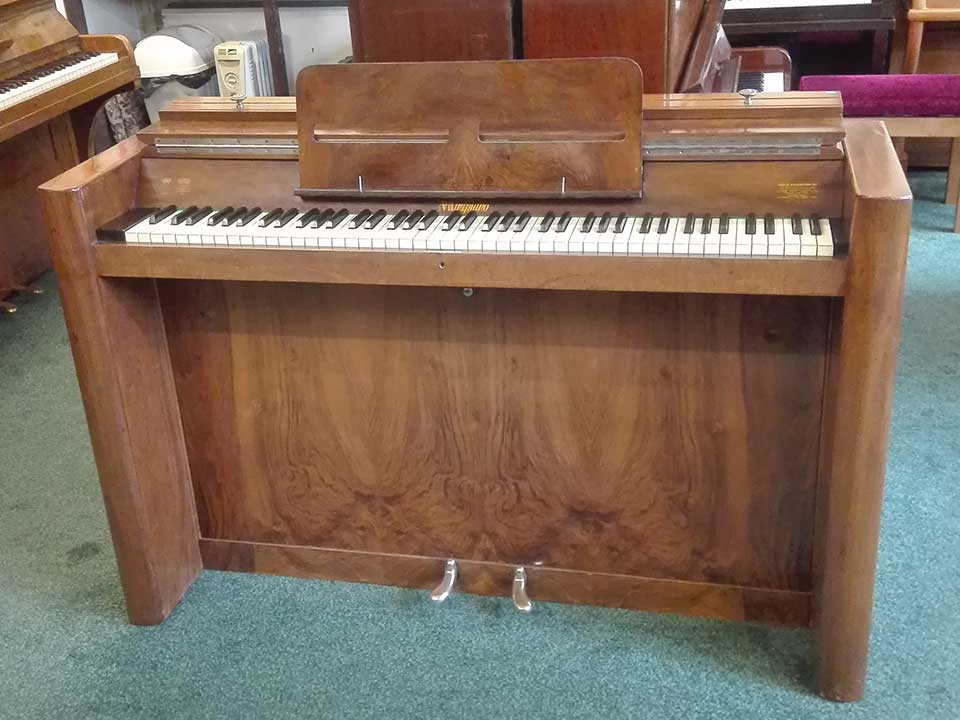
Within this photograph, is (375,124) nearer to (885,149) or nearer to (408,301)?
(408,301)

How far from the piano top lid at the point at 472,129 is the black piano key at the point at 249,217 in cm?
9

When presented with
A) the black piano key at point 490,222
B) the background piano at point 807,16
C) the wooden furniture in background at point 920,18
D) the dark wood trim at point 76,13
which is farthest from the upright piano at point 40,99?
the wooden furniture in background at point 920,18

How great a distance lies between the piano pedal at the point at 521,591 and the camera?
190 cm

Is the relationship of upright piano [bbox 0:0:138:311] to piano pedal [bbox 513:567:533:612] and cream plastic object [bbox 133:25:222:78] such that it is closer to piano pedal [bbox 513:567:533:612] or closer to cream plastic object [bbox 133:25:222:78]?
cream plastic object [bbox 133:25:222:78]

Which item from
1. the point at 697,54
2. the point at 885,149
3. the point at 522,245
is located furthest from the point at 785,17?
the point at 522,245

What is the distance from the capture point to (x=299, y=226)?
1678mm

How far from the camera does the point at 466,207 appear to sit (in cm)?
171

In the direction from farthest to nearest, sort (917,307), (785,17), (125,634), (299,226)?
(785,17)
(917,307)
(125,634)
(299,226)

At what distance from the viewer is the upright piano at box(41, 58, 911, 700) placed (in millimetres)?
1575

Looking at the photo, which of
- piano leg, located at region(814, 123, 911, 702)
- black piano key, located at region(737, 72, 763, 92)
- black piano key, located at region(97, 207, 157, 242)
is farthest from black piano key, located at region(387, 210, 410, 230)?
black piano key, located at region(737, 72, 763, 92)

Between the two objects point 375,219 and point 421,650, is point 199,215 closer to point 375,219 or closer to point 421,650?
point 375,219

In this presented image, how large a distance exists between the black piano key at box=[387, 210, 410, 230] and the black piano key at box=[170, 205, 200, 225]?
13.4 inches

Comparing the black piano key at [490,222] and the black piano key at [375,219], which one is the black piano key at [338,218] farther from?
the black piano key at [490,222]

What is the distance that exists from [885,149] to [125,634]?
1.53 meters
